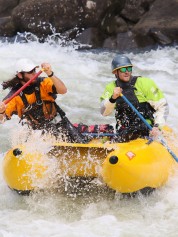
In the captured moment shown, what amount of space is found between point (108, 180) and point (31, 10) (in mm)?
8380

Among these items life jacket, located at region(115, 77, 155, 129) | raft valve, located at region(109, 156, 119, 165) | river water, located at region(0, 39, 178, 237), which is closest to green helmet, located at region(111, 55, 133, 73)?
life jacket, located at region(115, 77, 155, 129)

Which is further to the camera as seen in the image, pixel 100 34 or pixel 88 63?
pixel 100 34

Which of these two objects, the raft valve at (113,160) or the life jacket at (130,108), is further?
the life jacket at (130,108)

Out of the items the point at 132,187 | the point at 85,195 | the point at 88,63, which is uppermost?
the point at 132,187

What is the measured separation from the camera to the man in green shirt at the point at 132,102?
17.6ft

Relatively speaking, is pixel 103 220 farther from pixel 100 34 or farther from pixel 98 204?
pixel 100 34

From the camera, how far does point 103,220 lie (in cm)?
495

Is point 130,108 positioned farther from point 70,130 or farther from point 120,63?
point 70,130

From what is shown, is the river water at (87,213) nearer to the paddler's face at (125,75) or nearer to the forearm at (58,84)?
the forearm at (58,84)

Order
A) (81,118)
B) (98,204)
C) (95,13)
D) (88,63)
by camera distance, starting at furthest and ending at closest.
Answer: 1. (95,13)
2. (88,63)
3. (81,118)
4. (98,204)

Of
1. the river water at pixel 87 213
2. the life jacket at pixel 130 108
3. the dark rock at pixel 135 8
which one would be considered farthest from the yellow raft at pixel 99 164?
the dark rock at pixel 135 8

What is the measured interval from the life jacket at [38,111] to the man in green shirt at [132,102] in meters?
0.64

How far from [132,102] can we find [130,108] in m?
0.08

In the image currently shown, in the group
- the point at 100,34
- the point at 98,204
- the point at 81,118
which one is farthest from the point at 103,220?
the point at 100,34
